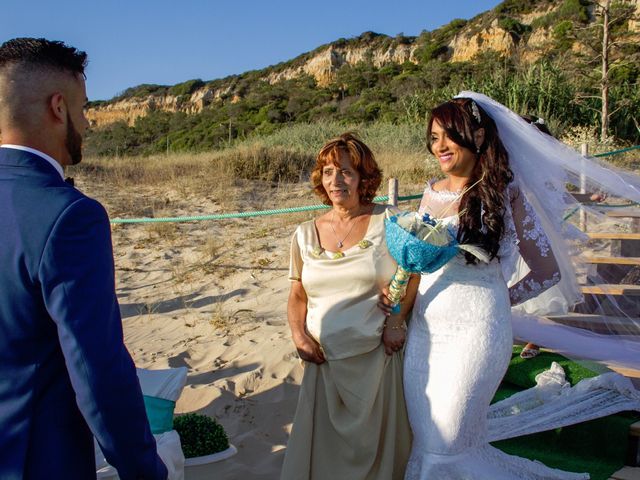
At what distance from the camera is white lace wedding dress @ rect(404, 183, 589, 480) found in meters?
2.98

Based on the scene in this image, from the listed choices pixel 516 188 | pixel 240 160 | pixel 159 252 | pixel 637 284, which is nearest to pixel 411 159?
pixel 240 160

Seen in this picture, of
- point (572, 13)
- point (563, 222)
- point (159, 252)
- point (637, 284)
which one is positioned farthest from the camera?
point (572, 13)

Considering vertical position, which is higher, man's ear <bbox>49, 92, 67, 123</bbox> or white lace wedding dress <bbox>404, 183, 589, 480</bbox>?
man's ear <bbox>49, 92, 67, 123</bbox>

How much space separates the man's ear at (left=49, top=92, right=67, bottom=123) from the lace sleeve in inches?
87.2

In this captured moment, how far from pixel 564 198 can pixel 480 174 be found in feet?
1.82

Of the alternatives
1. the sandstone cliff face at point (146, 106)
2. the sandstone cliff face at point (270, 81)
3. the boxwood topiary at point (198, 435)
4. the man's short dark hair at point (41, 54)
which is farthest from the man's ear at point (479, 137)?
the sandstone cliff face at point (146, 106)

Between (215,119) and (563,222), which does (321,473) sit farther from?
(215,119)

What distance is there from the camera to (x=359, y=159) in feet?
11.0

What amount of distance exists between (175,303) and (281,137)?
12.8m

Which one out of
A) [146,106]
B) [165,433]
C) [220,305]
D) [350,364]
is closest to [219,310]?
[220,305]

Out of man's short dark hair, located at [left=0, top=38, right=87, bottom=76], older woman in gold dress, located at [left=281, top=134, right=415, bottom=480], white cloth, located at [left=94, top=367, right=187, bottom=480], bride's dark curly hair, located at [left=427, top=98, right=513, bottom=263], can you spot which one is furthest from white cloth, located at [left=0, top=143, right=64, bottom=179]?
bride's dark curly hair, located at [left=427, top=98, right=513, bottom=263]

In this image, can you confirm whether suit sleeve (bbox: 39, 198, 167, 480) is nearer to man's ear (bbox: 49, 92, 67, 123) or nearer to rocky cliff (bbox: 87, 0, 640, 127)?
man's ear (bbox: 49, 92, 67, 123)

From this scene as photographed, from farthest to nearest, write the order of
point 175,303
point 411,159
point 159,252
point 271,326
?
point 411,159 → point 159,252 → point 175,303 → point 271,326

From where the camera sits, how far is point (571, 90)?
58.6 feet
